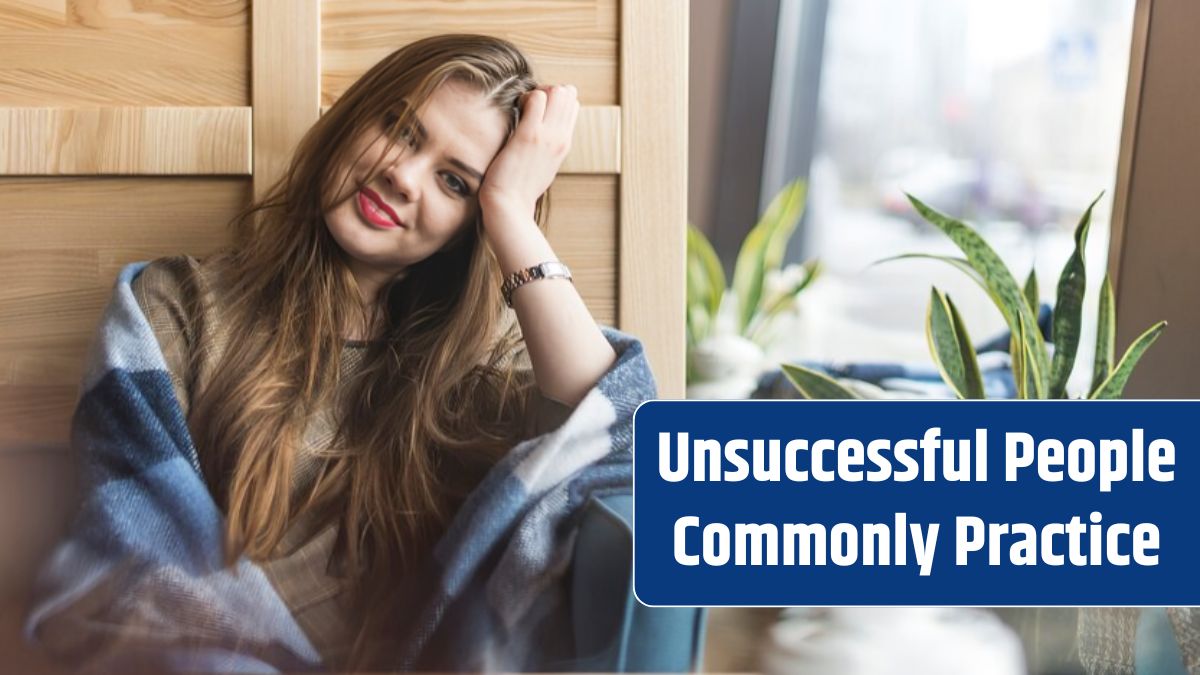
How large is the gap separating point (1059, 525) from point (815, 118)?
79 cm

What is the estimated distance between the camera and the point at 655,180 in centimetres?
71

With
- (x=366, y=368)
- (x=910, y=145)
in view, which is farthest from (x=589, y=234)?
(x=910, y=145)

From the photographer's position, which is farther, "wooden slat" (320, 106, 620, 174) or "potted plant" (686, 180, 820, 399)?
"potted plant" (686, 180, 820, 399)

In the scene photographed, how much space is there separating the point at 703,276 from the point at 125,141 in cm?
58

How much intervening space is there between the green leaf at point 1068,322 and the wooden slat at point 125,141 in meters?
0.52

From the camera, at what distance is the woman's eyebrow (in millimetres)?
642

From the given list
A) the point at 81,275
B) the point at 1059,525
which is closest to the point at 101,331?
the point at 81,275

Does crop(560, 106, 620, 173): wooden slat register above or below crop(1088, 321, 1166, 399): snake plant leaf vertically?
above

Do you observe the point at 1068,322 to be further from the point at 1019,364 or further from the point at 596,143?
the point at 596,143

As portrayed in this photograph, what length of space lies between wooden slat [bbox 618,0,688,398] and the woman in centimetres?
6

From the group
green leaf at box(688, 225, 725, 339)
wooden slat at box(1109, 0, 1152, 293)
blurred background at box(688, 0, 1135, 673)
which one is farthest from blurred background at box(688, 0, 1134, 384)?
wooden slat at box(1109, 0, 1152, 293)

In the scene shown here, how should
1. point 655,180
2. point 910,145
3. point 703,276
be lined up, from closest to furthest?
point 655,180, point 703,276, point 910,145

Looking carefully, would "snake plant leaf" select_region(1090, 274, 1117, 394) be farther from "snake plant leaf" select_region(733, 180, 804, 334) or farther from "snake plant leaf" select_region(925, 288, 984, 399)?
"snake plant leaf" select_region(733, 180, 804, 334)

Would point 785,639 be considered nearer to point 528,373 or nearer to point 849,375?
point 528,373
